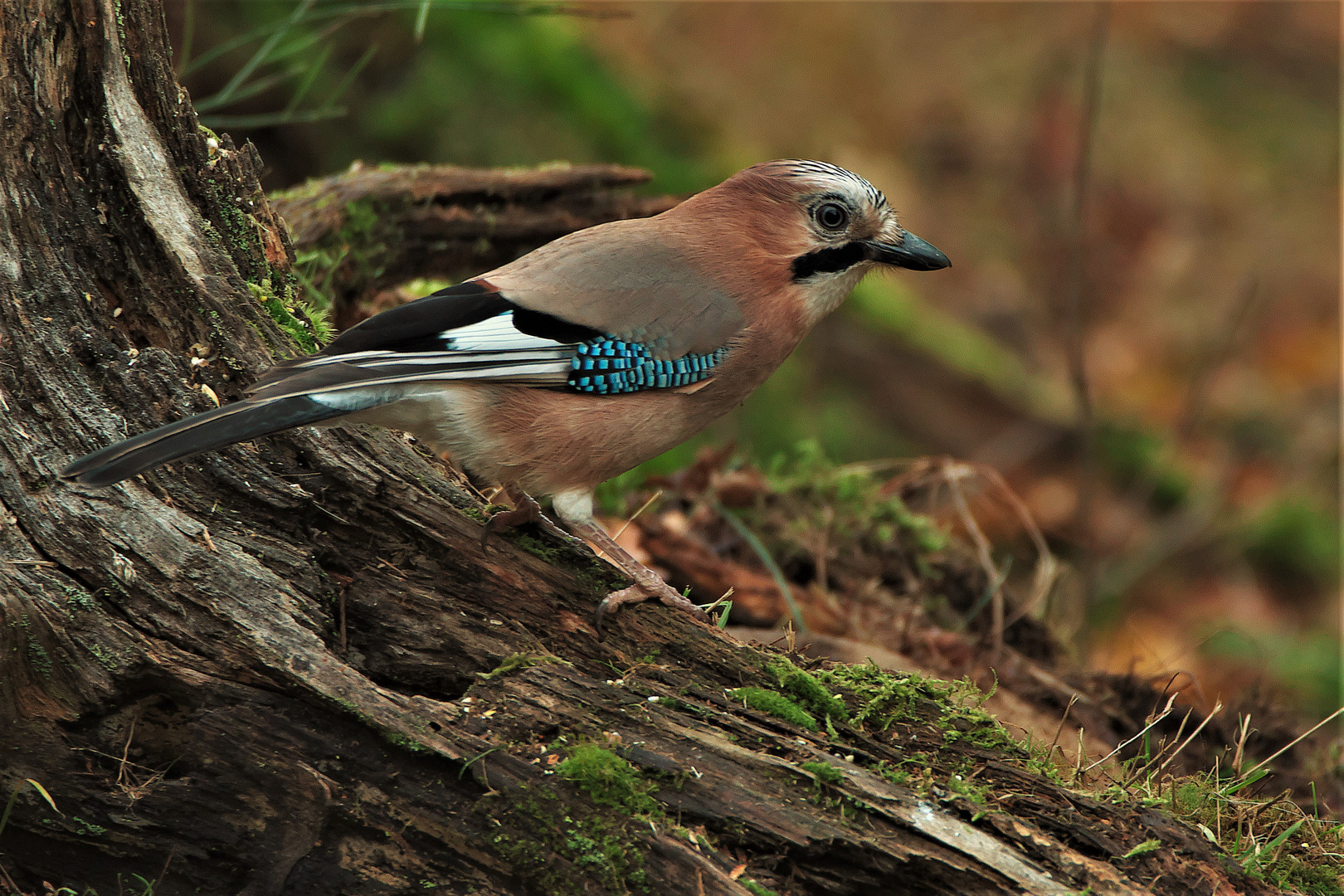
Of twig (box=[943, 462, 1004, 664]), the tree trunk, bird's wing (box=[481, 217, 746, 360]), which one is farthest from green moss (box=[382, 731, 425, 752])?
twig (box=[943, 462, 1004, 664])

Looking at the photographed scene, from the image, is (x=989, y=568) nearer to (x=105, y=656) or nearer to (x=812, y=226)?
(x=812, y=226)

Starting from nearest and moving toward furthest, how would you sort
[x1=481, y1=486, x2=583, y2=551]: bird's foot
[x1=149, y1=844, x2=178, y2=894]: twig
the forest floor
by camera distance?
[x1=149, y1=844, x2=178, y2=894]: twig, the forest floor, [x1=481, y1=486, x2=583, y2=551]: bird's foot

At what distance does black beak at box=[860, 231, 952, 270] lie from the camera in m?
4.36

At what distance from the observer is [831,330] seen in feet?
30.8

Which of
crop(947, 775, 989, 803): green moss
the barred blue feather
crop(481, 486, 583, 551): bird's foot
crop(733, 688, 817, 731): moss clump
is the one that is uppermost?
the barred blue feather

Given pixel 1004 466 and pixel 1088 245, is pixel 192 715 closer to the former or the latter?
pixel 1004 466

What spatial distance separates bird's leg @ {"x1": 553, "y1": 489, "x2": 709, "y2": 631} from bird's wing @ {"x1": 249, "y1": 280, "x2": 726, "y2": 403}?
1.33ft

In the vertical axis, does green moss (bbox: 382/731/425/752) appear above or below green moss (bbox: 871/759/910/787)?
above

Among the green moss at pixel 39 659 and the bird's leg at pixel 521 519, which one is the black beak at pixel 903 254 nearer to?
the bird's leg at pixel 521 519

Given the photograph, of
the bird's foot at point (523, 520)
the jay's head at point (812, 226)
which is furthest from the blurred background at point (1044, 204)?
the bird's foot at point (523, 520)

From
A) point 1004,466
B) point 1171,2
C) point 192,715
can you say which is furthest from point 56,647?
point 1171,2

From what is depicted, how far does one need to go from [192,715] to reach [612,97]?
6.72 metres

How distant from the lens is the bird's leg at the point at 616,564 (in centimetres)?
341

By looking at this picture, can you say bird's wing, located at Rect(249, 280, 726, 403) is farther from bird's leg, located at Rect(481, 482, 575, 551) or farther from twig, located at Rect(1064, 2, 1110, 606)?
twig, located at Rect(1064, 2, 1110, 606)
